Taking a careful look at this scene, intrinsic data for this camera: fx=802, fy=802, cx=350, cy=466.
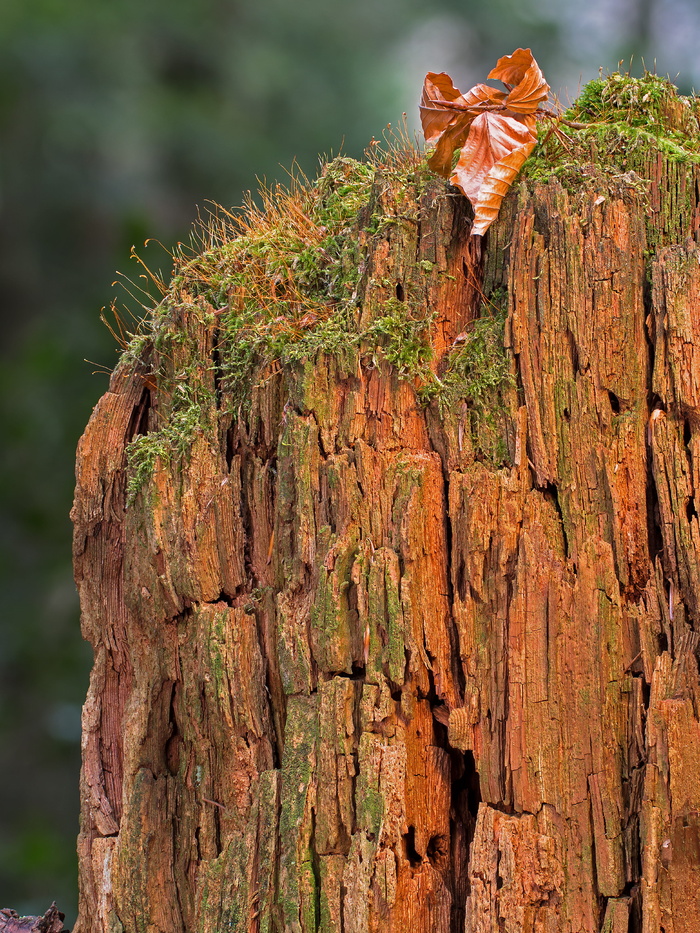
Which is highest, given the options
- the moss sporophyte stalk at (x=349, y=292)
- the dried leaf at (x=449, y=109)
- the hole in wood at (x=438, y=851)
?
the dried leaf at (x=449, y=109)

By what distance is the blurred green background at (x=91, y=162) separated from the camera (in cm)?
659

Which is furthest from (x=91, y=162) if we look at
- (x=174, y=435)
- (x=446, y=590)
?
(x=446, y=590)

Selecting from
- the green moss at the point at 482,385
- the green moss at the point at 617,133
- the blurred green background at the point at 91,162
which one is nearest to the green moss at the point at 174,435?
the green moss at the point at 482,385

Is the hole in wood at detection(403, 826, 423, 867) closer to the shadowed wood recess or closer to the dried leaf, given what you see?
the shadowed wood recess

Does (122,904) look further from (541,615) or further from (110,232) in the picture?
(110,232)

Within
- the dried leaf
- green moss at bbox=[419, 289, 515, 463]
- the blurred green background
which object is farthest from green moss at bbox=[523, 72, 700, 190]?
the blurred green background

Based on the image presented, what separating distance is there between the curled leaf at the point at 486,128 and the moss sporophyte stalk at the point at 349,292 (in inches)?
3.5

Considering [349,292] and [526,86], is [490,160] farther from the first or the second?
[349,292]

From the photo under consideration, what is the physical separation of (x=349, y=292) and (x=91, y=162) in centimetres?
604

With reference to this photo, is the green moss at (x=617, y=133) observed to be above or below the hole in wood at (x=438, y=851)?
above

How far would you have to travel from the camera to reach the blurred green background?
6.59 m

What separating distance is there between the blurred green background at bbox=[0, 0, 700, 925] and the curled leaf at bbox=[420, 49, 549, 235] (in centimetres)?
346

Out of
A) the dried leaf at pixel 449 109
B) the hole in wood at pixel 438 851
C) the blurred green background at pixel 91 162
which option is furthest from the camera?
the blurred green background at pixel 91 162

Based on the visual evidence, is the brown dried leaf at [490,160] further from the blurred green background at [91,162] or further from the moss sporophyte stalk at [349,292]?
the blurred green background at [91,162]
